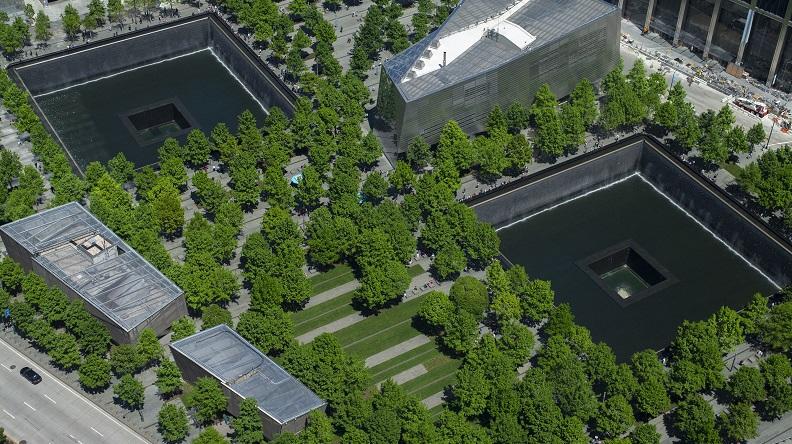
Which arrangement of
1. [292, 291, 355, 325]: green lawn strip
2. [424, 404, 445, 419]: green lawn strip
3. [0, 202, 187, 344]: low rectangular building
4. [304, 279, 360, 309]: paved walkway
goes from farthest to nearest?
1. [304, 279, 360, 309]: paved walkway
2. [292, 291, 355, 325]: green lawn strip
3. [0, 202, 187, 344]: low rectangular building
4. [424, 404, 445, 419]: green lawn strip

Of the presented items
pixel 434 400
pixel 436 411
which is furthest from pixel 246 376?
pixel 436 411

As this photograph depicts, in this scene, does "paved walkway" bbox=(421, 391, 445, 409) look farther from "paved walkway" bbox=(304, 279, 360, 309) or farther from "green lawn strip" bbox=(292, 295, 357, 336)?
"paved walkway" bbox=(304, 279, 360, 309)

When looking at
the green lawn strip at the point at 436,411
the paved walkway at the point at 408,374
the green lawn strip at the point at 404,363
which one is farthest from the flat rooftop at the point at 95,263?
the green lawn strip at the point at 436,411

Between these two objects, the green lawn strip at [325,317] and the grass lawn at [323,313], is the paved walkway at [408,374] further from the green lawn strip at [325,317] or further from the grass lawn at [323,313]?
the green lawn strip at [325,317]

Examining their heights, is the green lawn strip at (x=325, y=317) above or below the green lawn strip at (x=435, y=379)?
above

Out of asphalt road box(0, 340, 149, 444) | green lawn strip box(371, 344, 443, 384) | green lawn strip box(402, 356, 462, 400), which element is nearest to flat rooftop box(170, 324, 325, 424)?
green lawn strip box(371, 344, 443, 384)
